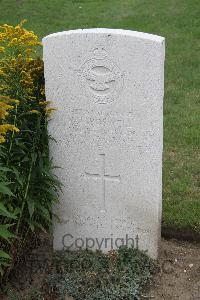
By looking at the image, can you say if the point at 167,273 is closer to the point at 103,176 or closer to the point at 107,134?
the point at 103,176

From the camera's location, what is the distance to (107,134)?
412 cm

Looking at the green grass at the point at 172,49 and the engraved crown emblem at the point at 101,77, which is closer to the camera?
the engraved crown emblem at the point at 101,77

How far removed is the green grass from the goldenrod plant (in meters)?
1.33

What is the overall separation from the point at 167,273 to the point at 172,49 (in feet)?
19.6

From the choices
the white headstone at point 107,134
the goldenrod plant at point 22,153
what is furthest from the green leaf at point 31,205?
the white headstone at point 107,134

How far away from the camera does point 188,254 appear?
4590mm

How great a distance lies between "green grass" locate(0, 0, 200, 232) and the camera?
5344mm

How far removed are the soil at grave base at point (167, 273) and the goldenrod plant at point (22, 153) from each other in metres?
0.19

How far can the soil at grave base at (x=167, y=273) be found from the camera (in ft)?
13.7

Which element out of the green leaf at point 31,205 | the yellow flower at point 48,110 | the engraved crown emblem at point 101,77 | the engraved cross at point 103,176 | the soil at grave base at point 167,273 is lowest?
the soil at grave base at point 167,273

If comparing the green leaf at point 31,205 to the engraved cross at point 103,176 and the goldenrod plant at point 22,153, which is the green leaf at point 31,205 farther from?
the engraved cross at point 103,176

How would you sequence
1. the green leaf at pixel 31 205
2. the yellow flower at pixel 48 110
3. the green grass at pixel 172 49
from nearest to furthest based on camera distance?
the green leaf at pixel 31 205
the yellow flower at pixel 48 110
the green grass at pixel 172 49

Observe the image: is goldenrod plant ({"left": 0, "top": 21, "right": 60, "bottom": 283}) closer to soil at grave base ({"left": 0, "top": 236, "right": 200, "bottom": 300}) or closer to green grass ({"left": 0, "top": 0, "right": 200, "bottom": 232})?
soil at grave base ({"left": 0, "top": 236, "right": 200, "bottom": 300})

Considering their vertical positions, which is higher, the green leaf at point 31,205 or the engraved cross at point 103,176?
the engraved cross at point 103,176
